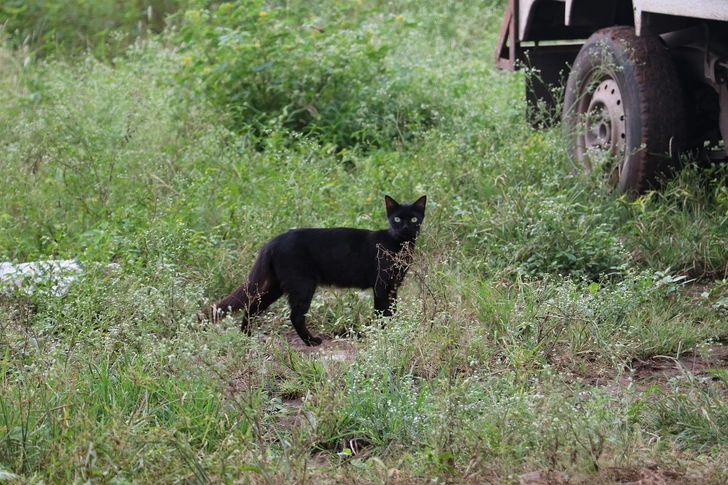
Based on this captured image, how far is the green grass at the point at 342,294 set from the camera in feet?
10.7

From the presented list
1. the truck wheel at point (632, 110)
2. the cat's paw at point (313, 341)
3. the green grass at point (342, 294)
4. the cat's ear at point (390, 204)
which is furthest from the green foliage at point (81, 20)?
the cat's paw at point (313, 341)

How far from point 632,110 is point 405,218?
1867mm

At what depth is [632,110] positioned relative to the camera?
20.1 ft

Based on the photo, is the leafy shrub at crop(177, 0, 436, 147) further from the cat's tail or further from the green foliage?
the green foliage

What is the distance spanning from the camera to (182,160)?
7.48 meters

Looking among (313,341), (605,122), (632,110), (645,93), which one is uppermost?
(645,93)

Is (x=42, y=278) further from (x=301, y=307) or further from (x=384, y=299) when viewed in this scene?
(x=384, y=299)

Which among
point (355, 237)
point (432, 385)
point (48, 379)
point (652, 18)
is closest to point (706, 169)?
point (652, 18)

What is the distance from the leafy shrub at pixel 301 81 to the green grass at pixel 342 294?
35mm

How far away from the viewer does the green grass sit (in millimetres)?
3266

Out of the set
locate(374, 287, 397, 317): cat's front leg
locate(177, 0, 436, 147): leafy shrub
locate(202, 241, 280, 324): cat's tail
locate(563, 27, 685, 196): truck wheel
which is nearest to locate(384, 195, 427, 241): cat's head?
locate(374, 287, 397, 317): cat's front leg

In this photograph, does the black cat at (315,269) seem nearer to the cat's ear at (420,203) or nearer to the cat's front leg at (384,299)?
the cat's front leg at (384,299)

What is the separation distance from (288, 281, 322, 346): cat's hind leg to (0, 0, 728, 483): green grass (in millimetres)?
110

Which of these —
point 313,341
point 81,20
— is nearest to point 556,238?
point 313,341
